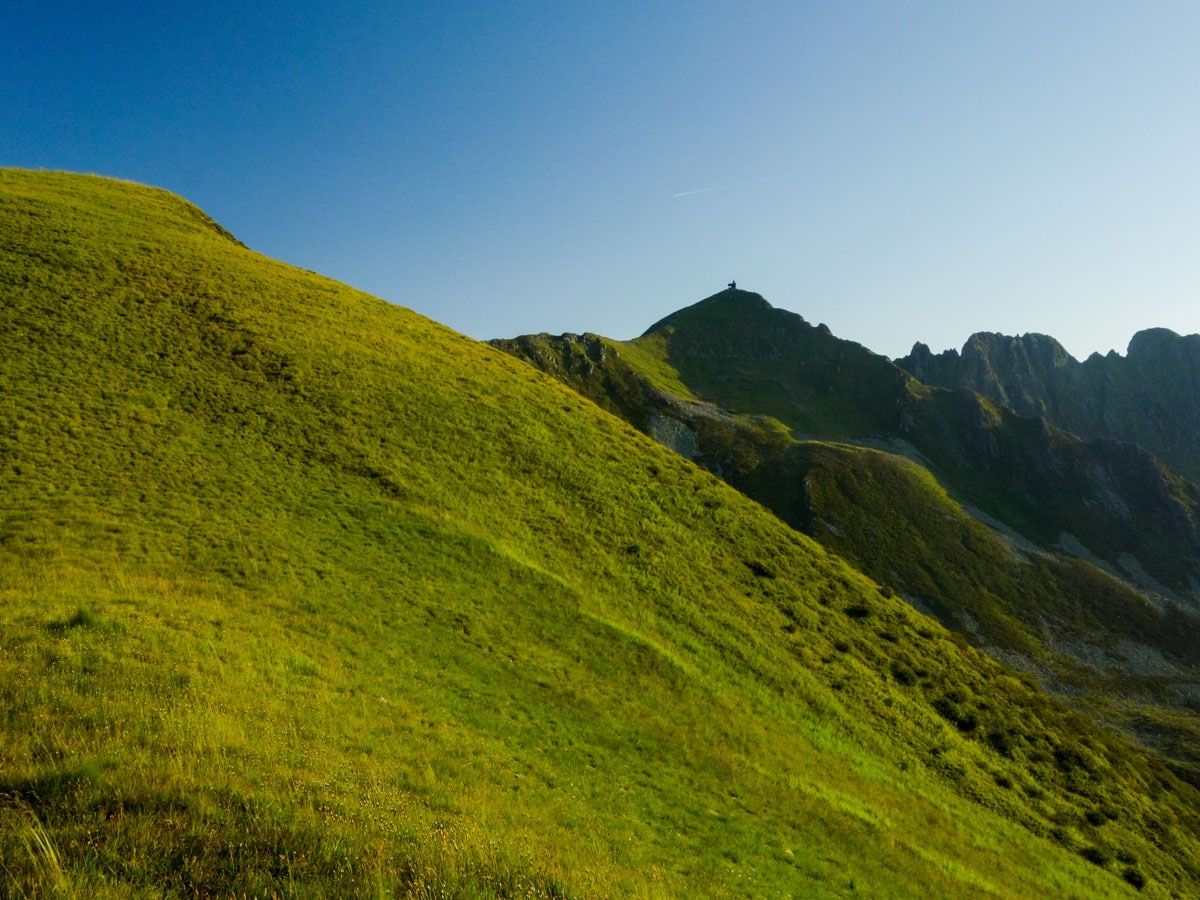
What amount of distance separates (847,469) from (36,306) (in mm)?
138212

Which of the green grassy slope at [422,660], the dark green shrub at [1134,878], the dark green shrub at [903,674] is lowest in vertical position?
the dark green shrub at [1134,878]

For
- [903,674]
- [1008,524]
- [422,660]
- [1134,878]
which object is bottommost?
[1134,878]

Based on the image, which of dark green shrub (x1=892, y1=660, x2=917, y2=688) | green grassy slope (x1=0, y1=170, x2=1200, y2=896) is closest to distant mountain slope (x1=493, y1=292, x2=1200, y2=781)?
dark green shrub (x1=892, y1=660, x2=917, y2=688)

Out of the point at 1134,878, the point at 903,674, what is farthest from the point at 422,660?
the point at 1134,878

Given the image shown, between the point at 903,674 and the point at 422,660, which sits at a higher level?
the point at 422,660

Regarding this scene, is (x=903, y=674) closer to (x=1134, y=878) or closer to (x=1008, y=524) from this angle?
(x=1134, y=878)

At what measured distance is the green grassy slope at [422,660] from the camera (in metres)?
9.20

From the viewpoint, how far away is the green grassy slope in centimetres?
920

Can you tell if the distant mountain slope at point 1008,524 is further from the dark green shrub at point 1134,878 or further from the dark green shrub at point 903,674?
the dark green shrub at point 903,674

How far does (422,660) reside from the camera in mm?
22969

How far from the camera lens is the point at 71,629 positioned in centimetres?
1636

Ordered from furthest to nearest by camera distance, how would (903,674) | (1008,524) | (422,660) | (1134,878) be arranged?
1. (1008,524)
2. (903,674)
3. (1134,878)
4. (422,660)

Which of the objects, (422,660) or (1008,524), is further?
(1008,524)

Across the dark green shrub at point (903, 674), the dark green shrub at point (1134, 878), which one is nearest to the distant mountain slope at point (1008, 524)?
the dark green shrub at point (1134, 878)
